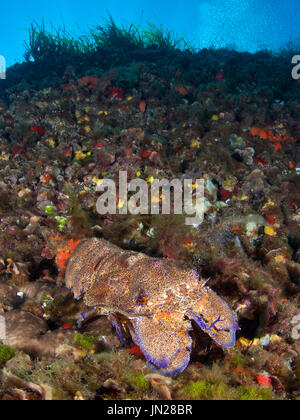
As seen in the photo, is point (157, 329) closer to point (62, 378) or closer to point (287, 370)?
point (62, 378)

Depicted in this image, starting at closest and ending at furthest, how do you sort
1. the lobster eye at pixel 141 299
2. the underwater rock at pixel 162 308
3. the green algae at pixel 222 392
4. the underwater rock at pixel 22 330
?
the green algae at pixel 222 392
the underwater rock at pixel 162 308
the lobster eye at pixel 141 299
the underwater rock at pixel 22 330

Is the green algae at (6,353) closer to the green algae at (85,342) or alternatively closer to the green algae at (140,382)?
the green algae at (85,342)

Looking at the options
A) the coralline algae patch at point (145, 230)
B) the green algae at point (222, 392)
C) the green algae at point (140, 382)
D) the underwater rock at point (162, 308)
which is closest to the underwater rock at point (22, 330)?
the coralline algae patch at point (145, 230)

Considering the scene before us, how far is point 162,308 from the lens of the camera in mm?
2988

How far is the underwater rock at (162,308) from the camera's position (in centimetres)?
286

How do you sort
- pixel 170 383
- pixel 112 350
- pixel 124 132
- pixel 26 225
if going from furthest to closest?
pixel 124 132, pixel 26 225, pixel 112 350, pixel 170 383

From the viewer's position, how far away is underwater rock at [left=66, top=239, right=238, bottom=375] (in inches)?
112

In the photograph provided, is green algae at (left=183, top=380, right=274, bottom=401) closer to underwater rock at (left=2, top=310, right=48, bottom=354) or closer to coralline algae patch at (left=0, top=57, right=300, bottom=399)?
coralline algae patch at (left=0, top=57, right=300, bottom=399)

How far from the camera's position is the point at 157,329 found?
9.67ft

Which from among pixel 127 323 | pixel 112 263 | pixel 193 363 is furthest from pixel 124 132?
pixel 193 363

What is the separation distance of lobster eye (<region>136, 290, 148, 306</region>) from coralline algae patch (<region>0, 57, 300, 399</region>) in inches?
0.5

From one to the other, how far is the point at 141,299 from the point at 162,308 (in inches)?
10.1
